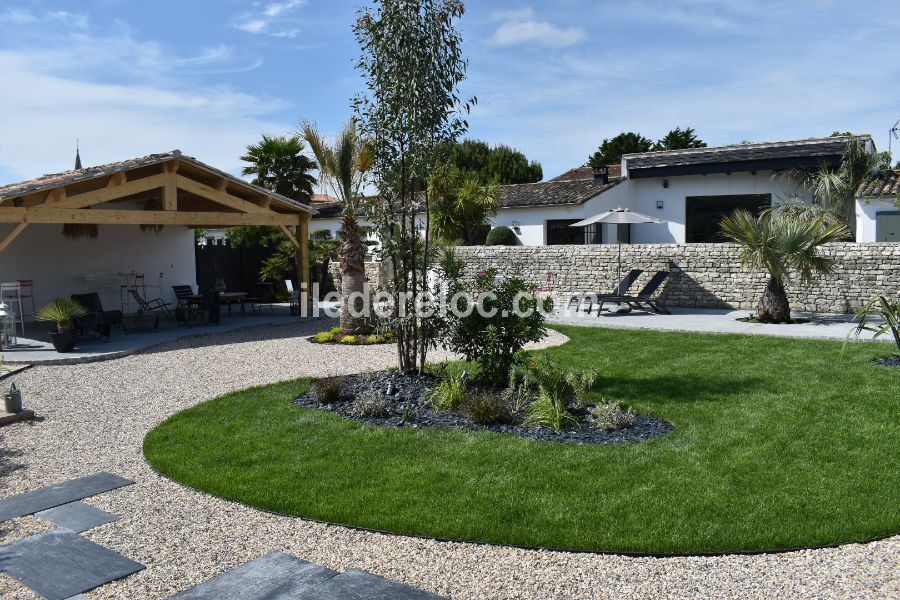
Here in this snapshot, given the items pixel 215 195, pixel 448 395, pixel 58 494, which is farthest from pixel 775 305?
pixel 58 494

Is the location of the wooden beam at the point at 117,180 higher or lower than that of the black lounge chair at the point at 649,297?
higher

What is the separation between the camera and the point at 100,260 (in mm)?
16922

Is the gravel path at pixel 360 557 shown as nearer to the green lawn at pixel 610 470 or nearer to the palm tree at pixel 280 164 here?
the green lawn at pixel 610 470

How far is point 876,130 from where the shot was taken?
23578 millimetres

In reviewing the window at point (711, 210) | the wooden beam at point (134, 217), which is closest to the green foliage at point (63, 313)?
the wooden beam at point (134, 217)

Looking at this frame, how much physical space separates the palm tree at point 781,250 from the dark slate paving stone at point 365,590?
479 inches

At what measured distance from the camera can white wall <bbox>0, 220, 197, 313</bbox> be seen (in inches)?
599

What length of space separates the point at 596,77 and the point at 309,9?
9671mm

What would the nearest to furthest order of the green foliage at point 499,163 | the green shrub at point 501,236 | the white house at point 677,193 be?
the white house at point 677,193, the green shrub at point 501,236, the green foliage at point 499,163

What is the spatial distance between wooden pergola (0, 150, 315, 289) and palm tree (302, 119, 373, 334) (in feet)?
3.84

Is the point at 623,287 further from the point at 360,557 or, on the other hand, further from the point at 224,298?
the point at 360,557

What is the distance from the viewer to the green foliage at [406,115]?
301 inches

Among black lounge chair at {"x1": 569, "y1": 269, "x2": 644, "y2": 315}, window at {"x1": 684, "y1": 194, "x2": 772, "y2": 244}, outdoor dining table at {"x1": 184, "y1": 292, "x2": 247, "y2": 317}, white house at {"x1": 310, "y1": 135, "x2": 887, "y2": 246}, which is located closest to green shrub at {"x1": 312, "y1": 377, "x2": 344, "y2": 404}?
outdoor dining table at {"x1": 184, "y1": 292, "x2": 247, "y2": 317}

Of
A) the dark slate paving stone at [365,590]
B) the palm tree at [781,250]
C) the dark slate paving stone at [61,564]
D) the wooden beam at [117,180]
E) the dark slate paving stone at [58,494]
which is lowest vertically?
the dark slate paving stone at [365,590]
